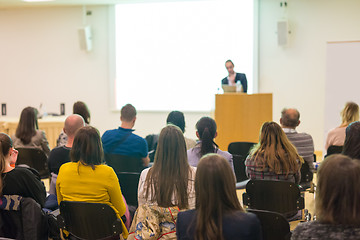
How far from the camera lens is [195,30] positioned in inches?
362

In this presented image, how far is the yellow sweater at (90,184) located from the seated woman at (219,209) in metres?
1.01

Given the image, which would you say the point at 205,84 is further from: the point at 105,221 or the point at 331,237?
the point at 331,237

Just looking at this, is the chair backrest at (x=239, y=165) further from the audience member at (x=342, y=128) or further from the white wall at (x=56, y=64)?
the white wall at (x=56, y=64)

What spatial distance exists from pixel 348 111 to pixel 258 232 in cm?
334

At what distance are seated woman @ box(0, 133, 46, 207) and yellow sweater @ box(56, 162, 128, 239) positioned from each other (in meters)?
0.16

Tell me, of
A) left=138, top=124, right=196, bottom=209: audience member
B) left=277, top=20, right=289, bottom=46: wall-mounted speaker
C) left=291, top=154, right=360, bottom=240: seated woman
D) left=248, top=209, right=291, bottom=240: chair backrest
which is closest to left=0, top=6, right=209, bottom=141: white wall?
left=277, top=20, right=289, bottom=46: wall-mounted speaker

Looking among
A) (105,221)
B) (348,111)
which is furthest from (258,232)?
(348,111)

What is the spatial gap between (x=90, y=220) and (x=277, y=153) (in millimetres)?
1468

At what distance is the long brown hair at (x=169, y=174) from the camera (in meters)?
2.67

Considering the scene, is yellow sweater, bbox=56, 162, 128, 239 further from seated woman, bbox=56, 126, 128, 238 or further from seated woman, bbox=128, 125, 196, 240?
seated woman, bbox=128, 125, 196, 240

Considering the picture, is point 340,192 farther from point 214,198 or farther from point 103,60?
point 103,60

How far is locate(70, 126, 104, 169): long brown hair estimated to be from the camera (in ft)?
9.58

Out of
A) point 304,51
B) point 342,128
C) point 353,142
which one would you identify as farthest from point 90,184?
point 304,51

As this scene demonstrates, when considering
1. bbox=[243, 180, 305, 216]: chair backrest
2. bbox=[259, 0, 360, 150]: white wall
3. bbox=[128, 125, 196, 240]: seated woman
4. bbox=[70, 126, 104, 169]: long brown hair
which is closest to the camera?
bbox=[128, 125, 196, 240]: seated woman
